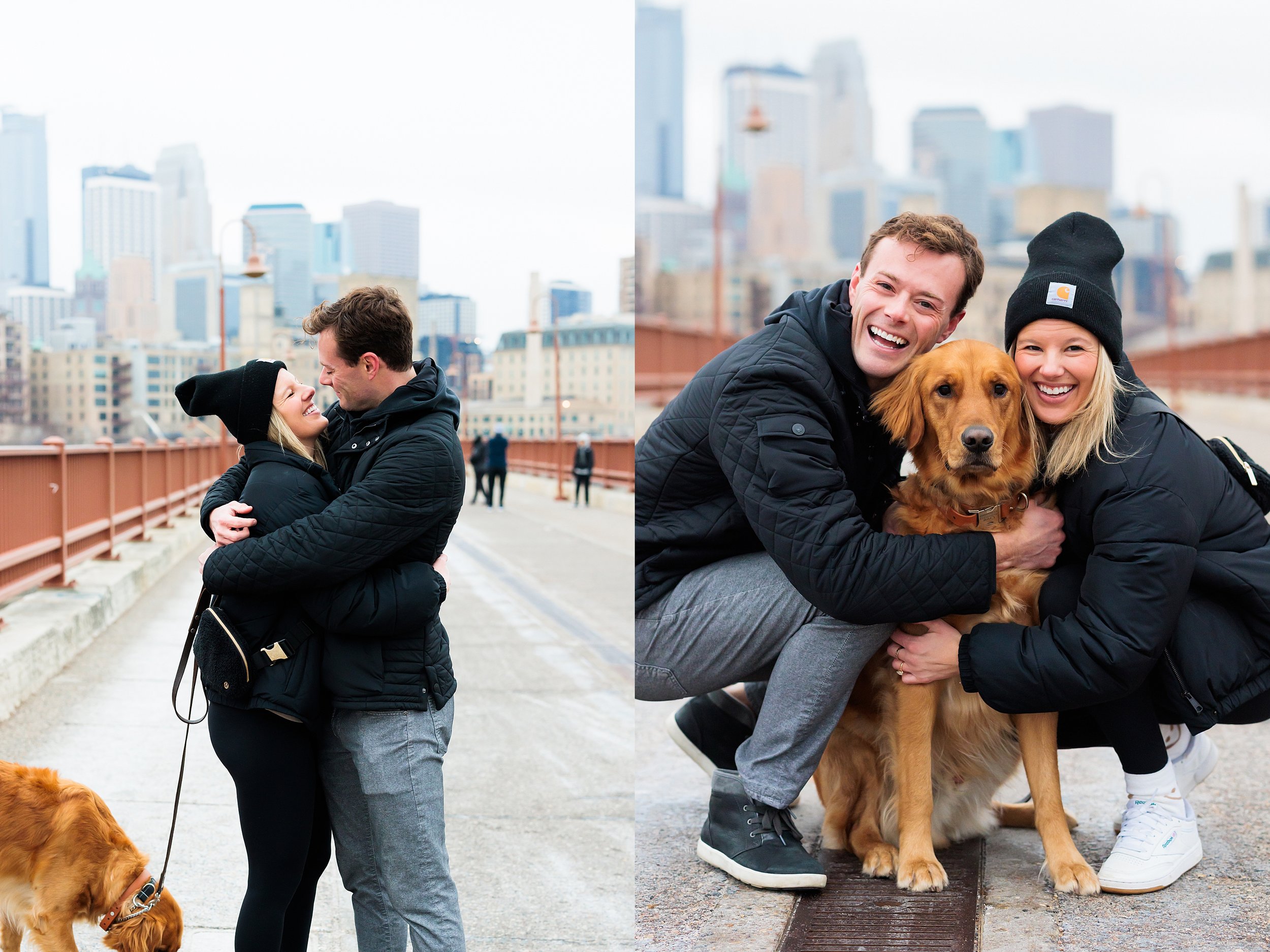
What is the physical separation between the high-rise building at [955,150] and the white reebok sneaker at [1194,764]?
534ft

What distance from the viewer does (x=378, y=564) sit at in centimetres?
248

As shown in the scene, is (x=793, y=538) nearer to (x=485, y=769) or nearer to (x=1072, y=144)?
(x=485, y=769)

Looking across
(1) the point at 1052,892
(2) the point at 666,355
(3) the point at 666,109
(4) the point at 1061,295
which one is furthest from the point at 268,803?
(3) the point at 666,109

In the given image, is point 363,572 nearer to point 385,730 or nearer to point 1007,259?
point 385,730

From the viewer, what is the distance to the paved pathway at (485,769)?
3.57m

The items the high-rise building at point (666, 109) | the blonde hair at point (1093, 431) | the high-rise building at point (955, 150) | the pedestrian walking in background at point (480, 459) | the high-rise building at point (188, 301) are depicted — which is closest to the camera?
the blonde hair at point (1093, 431)

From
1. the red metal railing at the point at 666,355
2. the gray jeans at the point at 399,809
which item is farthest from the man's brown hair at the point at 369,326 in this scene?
the red metal railing at the point at 666,355

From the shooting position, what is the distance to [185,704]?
6445mm

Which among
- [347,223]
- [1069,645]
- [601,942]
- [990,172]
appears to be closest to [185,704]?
[601,942]

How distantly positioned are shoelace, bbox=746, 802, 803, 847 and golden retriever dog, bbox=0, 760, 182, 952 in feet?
5.63

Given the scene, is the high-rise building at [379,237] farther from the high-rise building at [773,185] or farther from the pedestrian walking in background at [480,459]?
the high-rise building at [773,185]

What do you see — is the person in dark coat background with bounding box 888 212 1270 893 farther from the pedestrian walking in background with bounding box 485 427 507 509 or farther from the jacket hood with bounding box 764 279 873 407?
the pedestrian walking in background with bounding box 485 427 507 509

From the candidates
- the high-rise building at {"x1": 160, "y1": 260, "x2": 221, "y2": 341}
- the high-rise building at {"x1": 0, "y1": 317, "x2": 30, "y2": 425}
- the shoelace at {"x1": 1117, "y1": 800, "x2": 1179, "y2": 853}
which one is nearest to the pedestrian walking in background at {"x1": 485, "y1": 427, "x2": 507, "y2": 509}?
the shoelace at {"x1": 1117, "y1": 800, "x2": 1179, "y2": 853}

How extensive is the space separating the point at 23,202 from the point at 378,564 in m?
112
